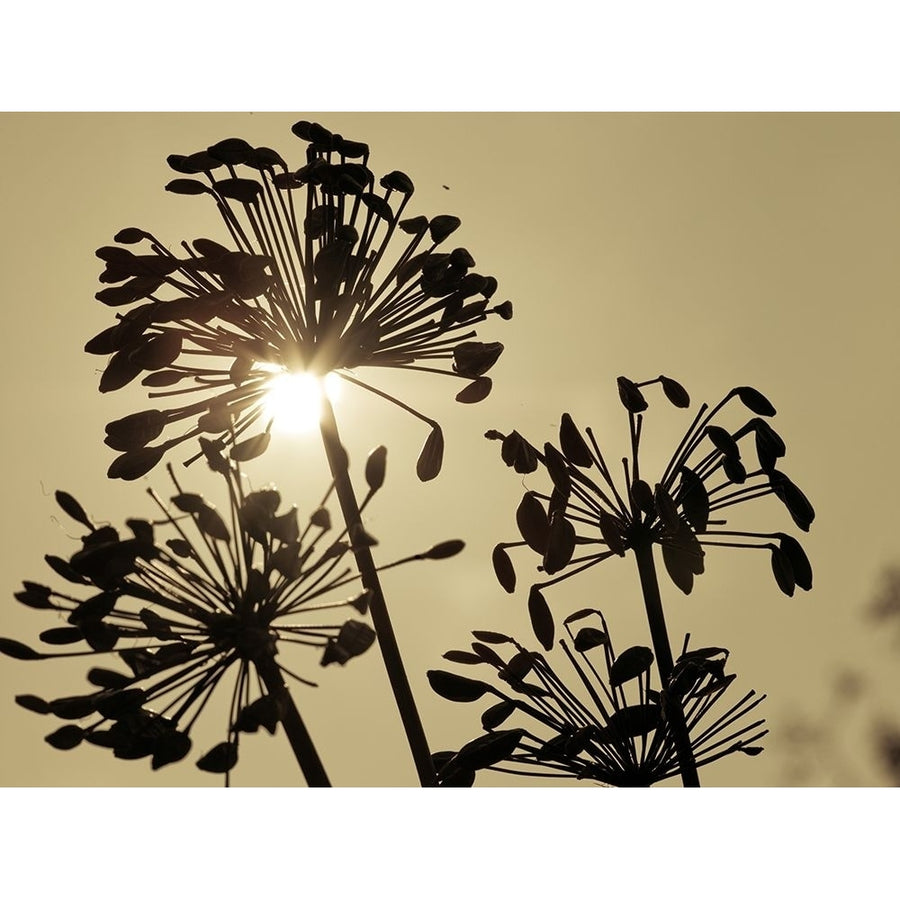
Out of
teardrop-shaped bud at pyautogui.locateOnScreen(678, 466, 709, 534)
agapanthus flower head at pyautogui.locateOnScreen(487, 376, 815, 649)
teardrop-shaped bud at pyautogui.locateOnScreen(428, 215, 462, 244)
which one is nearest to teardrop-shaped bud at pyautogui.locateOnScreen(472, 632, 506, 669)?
agapanthus flower head at pyautogui.locateOnScreen(487, 376, 815, 649)

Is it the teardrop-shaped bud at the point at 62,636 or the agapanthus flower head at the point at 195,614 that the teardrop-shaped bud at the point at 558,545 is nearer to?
the agapanthus flower head at the point at 195,614

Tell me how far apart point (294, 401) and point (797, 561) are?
1118 mm

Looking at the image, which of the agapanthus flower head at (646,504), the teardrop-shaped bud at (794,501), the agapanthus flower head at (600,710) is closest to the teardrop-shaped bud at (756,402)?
the agapanthus flower head at (646,504)

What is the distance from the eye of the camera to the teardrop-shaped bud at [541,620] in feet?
7.61

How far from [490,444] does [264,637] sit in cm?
138

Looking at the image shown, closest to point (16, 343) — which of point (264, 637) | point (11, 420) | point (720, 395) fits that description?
point (11, 420)

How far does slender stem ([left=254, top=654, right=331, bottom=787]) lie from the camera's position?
5.37 feet

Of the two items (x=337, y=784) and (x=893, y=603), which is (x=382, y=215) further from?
(x=893, y=603)

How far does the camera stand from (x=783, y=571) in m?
2.39

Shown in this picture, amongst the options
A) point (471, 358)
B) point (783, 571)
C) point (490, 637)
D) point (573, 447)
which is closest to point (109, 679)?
point (490, 637)

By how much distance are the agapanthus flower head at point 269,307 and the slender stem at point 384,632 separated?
0.17 m

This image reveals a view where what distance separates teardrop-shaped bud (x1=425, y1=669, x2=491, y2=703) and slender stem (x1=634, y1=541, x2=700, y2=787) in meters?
0.38

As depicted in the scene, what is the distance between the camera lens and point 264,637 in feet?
5.49

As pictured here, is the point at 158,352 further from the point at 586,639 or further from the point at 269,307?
the point at 586,639
